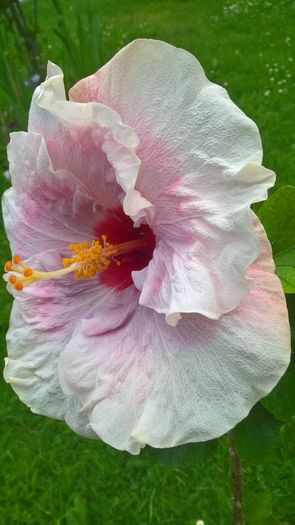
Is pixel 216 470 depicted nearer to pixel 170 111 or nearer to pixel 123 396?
pixel 123 396

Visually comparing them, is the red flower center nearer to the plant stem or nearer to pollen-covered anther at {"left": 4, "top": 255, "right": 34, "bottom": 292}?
pollen-covered anther at {"left": 4, "top": 255, "right": 34, "bottom": 292}

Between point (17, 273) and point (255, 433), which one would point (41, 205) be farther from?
point (255, 433)

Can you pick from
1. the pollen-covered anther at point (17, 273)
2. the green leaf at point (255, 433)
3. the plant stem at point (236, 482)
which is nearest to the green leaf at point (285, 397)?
the green leaf at point (255, 433)

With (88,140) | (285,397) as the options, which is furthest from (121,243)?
(285,397)

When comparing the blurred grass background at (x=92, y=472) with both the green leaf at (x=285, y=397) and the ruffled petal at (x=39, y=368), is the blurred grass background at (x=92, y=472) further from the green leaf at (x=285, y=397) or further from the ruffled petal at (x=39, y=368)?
the ruffled petal at (x=39, y=368)

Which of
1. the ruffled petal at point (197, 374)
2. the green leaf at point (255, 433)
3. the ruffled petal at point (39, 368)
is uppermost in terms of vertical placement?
the ruffled petal at point (197, 374)

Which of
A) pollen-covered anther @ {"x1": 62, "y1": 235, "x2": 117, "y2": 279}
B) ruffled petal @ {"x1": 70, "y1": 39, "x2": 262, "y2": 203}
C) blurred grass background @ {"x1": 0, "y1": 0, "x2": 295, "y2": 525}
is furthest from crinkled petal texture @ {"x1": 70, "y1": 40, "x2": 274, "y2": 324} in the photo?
blurred grass background @ {"x1": 0, "y1": 0, "x2": 295, "y2": 525}

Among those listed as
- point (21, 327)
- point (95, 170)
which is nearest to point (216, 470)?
point (21, 327)
